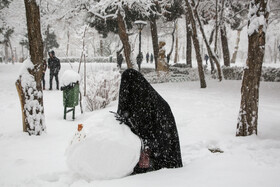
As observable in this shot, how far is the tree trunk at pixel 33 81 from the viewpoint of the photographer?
14.1 ft

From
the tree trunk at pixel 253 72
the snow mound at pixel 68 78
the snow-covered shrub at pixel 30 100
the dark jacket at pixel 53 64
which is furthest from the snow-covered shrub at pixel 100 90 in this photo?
the tree trunk at pixel 253 72

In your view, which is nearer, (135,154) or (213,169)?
(135,154)

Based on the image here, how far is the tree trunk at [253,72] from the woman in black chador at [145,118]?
6.59 ft

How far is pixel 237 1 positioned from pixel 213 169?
1599 centimetres

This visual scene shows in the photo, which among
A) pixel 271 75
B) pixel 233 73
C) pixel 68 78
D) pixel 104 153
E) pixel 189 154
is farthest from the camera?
pixel 233 73

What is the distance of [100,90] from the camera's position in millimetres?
7266

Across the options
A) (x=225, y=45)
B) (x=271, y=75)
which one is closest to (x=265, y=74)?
(x=271, y=75)

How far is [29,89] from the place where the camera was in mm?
4375

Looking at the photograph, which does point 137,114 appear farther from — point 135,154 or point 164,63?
point 164,63

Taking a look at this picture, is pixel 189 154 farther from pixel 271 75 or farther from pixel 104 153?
pixel 271 75

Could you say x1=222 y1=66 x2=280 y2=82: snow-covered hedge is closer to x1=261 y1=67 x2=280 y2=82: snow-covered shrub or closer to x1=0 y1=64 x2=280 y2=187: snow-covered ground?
x1=261 y1=67 x2=280 y2=82: snow-covered shrub

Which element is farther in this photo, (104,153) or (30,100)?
(30,100)

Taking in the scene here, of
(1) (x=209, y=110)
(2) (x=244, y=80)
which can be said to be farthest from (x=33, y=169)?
(1) (x=209, y=110)

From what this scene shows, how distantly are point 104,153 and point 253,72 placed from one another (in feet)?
9.50
